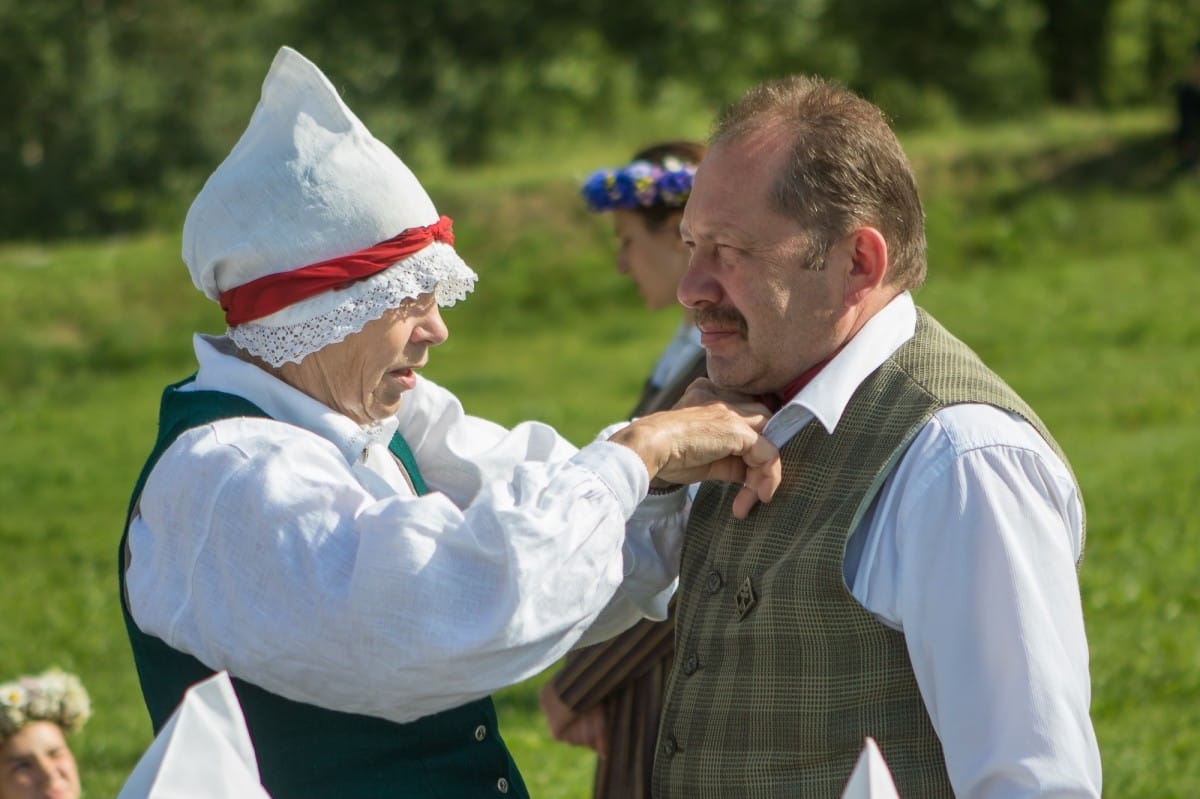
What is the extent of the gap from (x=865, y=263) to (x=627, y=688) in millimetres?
1584

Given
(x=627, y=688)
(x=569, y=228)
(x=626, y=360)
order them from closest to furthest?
(x=627, y=688), (x=626, y=360), (x=569, y=228)

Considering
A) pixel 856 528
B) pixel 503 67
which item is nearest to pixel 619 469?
pixel 856 528

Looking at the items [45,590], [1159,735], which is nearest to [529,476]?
[1159,735]

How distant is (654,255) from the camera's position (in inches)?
186

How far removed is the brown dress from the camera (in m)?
3.66

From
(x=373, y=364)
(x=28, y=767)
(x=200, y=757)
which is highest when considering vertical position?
(x=373, y=364)

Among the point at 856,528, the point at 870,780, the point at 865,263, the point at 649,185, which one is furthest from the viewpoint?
the point at 649,185

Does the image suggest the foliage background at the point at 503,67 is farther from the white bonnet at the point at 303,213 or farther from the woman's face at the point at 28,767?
the white bonnet at the point at 303,213

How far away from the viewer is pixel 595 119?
22.8m

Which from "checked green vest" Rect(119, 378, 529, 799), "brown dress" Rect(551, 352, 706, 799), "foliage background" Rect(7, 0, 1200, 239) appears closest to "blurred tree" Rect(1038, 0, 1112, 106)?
"foliage background" Rect(7, 0, 1200, 239)

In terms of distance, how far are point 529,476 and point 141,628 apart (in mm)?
625

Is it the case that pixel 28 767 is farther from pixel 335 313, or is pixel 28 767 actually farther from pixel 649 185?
pixel 335 313

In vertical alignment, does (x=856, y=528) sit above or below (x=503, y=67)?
above

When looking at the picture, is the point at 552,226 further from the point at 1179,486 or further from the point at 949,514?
the point at 949,514
